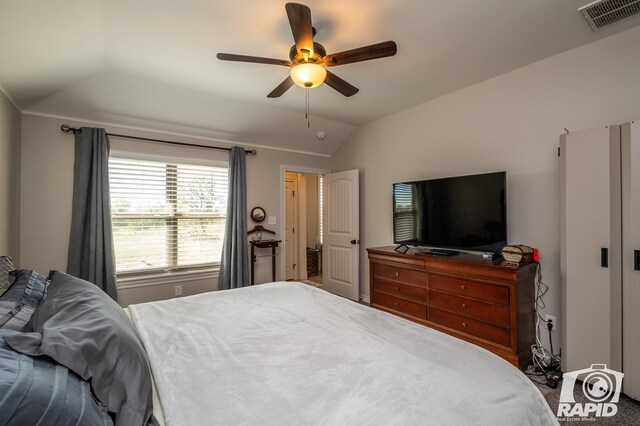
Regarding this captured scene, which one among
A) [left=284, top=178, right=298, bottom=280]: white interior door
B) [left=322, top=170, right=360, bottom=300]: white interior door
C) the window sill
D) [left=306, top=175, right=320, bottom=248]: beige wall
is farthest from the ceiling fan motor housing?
[left=306, top=175, right=320, bottom=248]: beige wall

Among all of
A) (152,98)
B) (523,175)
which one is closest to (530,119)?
(523,175)

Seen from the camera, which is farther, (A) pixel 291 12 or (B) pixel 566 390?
(B) pixel 566 390

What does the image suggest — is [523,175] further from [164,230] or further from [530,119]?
[164,230]

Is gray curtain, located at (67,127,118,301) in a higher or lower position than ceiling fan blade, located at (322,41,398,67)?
lower

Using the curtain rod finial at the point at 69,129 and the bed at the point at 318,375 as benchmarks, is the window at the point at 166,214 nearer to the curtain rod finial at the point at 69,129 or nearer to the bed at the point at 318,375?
the curtain rod finial at the point at 69,129

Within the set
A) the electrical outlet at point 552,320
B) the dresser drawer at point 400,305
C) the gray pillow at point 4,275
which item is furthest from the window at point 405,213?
the gray pillow at point 4,275

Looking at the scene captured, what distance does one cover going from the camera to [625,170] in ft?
6.83

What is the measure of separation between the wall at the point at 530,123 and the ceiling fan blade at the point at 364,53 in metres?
1.73

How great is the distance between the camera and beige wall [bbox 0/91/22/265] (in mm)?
2541

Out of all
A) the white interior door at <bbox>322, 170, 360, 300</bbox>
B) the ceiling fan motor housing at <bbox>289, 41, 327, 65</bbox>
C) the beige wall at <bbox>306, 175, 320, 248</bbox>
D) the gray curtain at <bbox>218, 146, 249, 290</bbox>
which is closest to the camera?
the ceiling fan motor housing at <bbox>289, 41, 327, 65</bbox>

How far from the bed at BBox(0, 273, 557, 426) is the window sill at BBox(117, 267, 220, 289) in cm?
218

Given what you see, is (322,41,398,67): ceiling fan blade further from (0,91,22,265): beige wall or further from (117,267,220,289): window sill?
(117,267,220,289): window sill

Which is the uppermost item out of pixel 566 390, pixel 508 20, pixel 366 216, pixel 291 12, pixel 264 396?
pixel 508 20

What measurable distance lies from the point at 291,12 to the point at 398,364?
185cm
